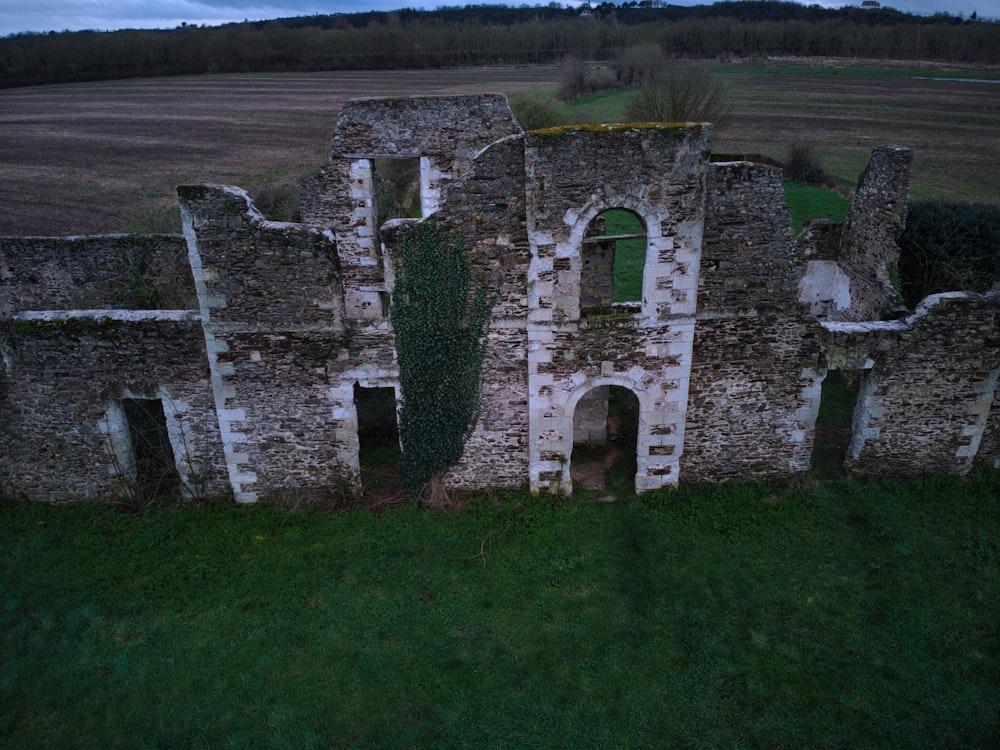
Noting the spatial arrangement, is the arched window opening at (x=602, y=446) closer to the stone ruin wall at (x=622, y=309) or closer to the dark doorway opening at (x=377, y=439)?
the stone ruin wall at (x=622, y=309)

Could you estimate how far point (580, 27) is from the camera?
68000mm

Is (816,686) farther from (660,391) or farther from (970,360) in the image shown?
(970,360)

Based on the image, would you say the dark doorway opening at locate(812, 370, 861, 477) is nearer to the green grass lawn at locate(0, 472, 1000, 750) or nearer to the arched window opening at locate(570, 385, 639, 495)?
the green grass lawn at locate(0, 472, 1000, 750)

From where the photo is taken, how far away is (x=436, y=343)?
10.1 meters

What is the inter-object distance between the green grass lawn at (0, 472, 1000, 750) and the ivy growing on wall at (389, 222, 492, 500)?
127 cm

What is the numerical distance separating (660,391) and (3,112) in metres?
46.0

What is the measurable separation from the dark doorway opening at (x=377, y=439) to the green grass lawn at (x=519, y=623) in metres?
1.01

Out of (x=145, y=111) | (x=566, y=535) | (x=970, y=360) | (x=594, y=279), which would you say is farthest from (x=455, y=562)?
(x=145, y=111)

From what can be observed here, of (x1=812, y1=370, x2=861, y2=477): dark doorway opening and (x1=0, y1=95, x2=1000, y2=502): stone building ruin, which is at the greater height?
(x1=0, y1=95, x2=1000, y2=502): stone building ruin

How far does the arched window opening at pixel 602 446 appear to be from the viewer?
11.4m

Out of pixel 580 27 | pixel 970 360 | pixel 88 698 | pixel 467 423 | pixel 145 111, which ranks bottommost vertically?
pixel 88 698

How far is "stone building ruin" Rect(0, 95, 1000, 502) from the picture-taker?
9453 millimetres

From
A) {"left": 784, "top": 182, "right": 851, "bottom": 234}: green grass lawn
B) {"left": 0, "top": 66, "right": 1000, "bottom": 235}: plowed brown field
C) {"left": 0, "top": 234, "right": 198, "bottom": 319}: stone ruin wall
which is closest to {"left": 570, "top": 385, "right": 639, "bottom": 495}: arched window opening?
{"left": 0, "top": 234, "right": 198, "bottom": 319}: stone ruin wall

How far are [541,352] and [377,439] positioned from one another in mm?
4186
